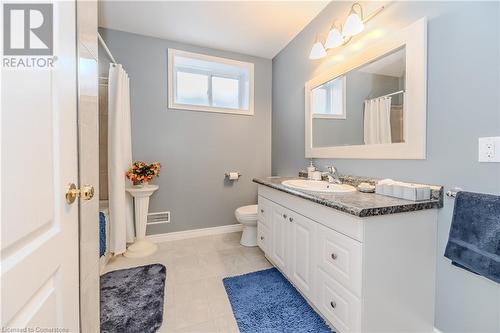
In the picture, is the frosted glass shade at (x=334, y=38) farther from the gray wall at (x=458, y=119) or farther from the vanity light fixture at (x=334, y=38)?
the gray wall at (x=458, y=119)

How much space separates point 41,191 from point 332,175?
1893 mm

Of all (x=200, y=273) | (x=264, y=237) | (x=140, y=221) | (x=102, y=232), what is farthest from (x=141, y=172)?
(x=264, y=237)

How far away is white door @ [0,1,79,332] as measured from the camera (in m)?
0.48

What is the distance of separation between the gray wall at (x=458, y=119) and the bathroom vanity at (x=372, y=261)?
0.29ft

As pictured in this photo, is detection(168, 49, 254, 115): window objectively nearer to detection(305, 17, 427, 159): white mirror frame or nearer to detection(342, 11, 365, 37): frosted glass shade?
detection(342, 11, 365, 37): frosted glass shade

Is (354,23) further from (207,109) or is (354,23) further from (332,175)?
(207,109)

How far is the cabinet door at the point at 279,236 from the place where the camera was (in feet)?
5.75

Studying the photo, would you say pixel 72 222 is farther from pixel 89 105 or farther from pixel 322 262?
pixel 322 262

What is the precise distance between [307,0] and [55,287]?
98.9 inches

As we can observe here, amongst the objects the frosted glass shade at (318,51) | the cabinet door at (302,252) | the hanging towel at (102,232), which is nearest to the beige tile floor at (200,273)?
the hanging towel at (102,232)

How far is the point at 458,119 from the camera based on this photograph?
1.13 metres

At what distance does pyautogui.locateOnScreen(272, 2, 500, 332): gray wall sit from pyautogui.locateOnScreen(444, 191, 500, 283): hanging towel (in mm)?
105

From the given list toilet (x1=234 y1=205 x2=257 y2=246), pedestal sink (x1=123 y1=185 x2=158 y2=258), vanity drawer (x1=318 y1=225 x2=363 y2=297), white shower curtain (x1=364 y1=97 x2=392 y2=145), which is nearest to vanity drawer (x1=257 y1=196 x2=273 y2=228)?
toilet (x1=234 y1=205 x2=257 y2=246)

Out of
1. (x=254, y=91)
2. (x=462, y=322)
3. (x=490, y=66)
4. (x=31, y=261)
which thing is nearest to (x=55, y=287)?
(x=31, y=261)
